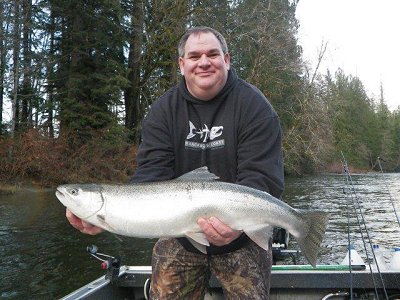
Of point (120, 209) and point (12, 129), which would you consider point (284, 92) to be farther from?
point (120, 209)

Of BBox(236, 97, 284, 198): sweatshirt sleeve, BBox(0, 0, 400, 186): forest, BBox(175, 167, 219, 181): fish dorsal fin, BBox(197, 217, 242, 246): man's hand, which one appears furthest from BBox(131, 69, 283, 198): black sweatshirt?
BBox(0, 0, 400, 186): forest

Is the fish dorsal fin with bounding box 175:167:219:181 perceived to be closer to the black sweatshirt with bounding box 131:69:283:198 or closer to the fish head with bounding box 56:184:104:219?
the black sweatshirt with bounding box 131:69:283:198

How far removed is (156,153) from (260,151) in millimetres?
774

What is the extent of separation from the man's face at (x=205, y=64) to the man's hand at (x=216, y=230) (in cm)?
96

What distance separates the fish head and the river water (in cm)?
424

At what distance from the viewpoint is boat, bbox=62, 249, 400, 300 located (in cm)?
444

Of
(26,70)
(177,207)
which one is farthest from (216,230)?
(26,70)

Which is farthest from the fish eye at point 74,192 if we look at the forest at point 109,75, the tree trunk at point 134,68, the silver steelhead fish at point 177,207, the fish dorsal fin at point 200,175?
the tree trunk at point 134,68

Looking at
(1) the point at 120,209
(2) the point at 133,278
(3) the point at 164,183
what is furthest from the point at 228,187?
(2) the point at 133,278

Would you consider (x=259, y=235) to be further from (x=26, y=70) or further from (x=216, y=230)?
(x=26, y=70)

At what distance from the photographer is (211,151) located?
331 centimetres

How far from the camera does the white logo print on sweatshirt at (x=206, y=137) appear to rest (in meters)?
3.30

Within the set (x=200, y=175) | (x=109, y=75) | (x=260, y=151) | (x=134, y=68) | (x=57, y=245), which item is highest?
(x=134, y=68)

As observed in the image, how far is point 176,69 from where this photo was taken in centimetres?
2619
